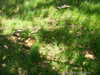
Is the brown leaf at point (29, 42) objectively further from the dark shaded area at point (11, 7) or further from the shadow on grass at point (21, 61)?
the dark shaded area at point (11, 7)

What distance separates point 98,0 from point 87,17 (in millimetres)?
770

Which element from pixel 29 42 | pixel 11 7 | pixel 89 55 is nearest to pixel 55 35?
pixel 29 42

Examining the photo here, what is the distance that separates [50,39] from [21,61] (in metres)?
0.84

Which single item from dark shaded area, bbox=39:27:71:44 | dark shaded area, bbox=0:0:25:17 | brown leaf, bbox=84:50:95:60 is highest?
dark shaded area, bbox=0:0:25:17

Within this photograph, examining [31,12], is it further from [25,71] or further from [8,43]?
[25,71]

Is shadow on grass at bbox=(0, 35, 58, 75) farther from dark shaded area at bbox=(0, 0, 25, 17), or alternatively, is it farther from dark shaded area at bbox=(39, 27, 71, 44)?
dark shaded area at bbox=(0, 0, 25, 17)

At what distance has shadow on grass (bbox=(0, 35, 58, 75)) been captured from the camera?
12.2 feet

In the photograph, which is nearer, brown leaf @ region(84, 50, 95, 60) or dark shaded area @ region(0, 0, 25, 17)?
brown leaf @ region(84, 50, 95, 60)

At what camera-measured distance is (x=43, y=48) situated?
14.0 feet

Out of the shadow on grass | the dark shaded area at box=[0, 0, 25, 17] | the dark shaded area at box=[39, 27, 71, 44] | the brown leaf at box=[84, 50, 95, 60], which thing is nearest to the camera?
the shadow on grass

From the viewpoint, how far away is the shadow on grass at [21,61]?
371cm

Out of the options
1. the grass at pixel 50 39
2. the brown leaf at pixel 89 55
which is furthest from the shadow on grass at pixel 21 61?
the brown leaf at pixel 89 55

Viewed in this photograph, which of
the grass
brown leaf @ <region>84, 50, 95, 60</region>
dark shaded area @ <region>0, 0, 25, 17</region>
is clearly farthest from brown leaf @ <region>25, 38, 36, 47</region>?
dark shaded area @ <region>0, 0, 25, 17</region>

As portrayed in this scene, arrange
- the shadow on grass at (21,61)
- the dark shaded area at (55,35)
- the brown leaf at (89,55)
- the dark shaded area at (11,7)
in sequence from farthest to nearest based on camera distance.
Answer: the dark shaded area at (11,7) < the dark shaded area at (55,35) < the brown leaf at (89,55) < the shadow on grass at (21,61)
